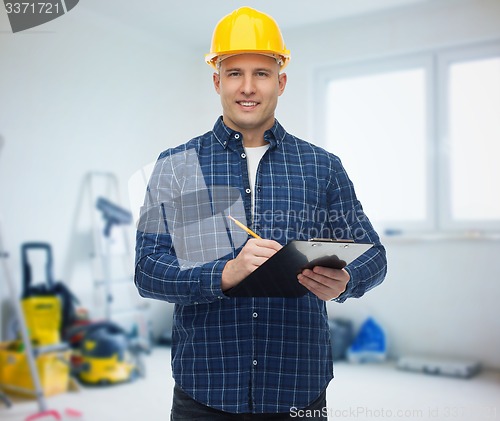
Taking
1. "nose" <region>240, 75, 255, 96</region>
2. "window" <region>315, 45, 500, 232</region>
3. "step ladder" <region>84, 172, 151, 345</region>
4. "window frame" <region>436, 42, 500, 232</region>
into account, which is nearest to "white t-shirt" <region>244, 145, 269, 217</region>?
"nose" <region>240, 75, 255, 96</region>

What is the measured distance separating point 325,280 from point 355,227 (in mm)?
180

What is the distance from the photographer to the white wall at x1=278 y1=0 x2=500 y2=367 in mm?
2705

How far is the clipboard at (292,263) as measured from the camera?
73 centimetres

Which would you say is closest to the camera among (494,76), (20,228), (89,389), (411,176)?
(20,228)

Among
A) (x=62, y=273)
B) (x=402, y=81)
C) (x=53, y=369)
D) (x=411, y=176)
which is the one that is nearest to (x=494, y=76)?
(x=402, y=81)

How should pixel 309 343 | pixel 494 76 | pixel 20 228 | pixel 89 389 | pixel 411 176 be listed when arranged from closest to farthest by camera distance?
pixel 309 343
pixel 20 228
pixel 89 389
pixel 494 76
pixel 411 176

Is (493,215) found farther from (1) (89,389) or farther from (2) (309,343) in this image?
(2) (309,343)

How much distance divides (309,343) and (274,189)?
0.26 m

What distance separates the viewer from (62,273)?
2.38 meters

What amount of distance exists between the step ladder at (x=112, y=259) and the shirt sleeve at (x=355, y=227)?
157 centimetres

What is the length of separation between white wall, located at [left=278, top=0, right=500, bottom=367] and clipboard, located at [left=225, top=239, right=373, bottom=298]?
69.9 inches

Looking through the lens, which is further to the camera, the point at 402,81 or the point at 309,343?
the point at 402,81

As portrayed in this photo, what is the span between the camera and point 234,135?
99 centimetres

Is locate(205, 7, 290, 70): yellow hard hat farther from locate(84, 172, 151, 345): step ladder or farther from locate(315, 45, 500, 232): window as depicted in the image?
locate(315, 45, 500, 232): window
